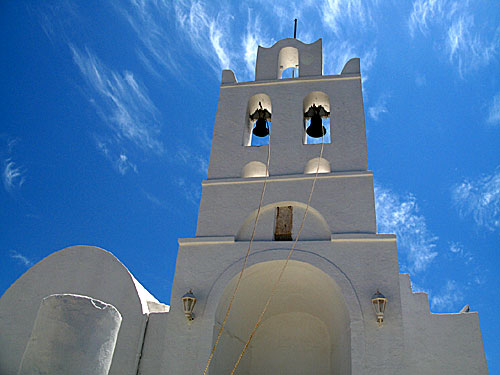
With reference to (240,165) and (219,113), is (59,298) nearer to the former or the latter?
(240,165)

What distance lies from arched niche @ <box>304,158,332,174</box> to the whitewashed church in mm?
32

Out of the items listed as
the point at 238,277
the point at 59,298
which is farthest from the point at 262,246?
the point at 59,298

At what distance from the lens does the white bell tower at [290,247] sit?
329 inches

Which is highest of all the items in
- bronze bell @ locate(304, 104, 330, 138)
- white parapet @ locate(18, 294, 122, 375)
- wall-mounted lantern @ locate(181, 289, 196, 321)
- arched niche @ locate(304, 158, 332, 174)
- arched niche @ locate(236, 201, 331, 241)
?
bronze bell @ locate(304, 104, 330, 138)

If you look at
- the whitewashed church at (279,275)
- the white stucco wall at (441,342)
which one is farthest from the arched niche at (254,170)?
the white stucco wall at (441,342)

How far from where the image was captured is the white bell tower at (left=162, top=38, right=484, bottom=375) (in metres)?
8.35

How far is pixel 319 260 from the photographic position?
8.76 m

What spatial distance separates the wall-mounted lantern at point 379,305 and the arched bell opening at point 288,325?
580mm

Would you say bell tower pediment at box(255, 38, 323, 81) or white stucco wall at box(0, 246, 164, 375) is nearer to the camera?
white stucco wall at box(0, 246, 164, 375)

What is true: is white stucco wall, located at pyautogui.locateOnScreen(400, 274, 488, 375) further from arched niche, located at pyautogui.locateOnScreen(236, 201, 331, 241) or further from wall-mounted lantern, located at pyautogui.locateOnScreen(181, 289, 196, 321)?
wall-mounted lantern, located at pyautogui.locateOnScreen(181, 289, 196, 321)

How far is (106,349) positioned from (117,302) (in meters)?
4.29

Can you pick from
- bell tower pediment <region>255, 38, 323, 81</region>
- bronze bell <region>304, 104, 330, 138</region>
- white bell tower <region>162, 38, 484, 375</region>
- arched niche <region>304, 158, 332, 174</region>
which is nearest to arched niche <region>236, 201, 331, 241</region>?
white bell tower <region>162, 38, 484, 375</region>

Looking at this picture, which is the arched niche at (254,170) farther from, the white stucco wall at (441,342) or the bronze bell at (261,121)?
the white stucco wall at (441,342)

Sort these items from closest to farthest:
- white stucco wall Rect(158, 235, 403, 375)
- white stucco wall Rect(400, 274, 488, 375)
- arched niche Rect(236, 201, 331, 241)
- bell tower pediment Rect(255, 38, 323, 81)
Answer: white stucco wall Rect(158, 235, 403, 375) < arched niche Rect(236, 201, 331, 241) < white stucco wall Rect(400, 274, 488, 375) < bell tower pediment Rect(255, 38, 323, 81)
